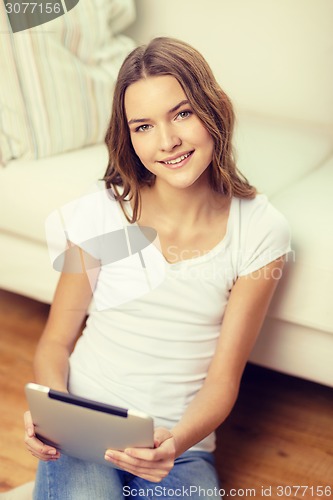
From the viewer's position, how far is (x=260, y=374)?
62.8 inches

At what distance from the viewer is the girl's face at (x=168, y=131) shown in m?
1.01

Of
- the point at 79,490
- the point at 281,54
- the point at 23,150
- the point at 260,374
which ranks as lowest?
the point at 260,374

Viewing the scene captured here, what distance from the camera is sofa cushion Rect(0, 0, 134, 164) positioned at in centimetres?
151

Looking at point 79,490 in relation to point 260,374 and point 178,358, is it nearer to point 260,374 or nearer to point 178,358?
point 178,358

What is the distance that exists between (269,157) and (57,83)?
0.49 metres

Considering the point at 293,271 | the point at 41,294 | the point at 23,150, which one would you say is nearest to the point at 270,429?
the point at 293,271

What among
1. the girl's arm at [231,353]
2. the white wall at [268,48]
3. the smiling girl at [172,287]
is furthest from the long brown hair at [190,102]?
the white wall at [268,48]

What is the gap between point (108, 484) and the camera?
103 centimetres

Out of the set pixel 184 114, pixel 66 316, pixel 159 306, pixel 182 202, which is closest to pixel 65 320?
pixel 66 316

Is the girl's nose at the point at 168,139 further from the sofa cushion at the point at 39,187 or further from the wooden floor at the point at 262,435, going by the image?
the wooden floor at the point at 262,435

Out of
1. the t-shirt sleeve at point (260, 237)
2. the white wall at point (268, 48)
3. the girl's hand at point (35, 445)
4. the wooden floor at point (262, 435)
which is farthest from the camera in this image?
the white wall at point (268, 48)

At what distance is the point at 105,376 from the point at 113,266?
18 centimetres

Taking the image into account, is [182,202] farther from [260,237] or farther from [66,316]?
[66,316]

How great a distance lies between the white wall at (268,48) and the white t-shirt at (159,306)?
0.57 m
